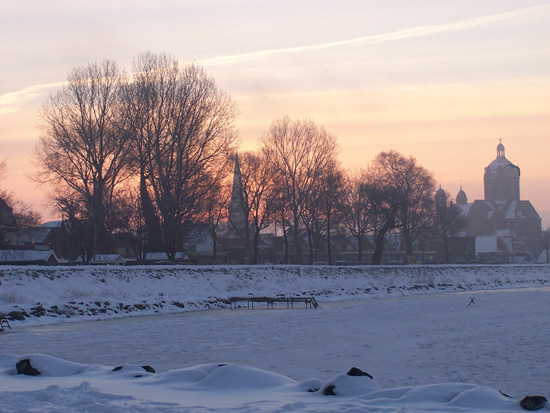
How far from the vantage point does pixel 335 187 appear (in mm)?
76812

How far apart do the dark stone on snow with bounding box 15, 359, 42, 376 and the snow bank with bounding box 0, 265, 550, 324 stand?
590 inches

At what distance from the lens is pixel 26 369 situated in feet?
44.0

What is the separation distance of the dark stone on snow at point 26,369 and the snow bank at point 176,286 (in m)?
15.0

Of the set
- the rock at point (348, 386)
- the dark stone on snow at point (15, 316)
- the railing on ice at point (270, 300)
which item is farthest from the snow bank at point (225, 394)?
the railing on ice at point (270, 300)

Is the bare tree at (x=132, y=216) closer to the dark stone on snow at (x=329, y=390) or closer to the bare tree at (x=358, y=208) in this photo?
the bare tree at (x=358, y=208)

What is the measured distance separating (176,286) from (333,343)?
20391 mm

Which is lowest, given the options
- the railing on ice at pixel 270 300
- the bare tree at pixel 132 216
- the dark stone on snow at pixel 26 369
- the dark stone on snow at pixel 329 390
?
the railing on ice at pixel 270 300

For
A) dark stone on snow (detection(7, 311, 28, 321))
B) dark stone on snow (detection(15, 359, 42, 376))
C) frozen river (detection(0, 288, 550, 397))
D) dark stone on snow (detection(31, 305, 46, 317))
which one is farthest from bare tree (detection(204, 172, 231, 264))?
dark stone on snow (detection(15, 359, 42, 376))

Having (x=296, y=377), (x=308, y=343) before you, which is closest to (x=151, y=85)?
(x=308, y=343)

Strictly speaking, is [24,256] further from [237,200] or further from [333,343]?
[333,343]

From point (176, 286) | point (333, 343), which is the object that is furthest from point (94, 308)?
point (333, 343)

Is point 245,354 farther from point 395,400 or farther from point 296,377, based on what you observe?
point 395,400

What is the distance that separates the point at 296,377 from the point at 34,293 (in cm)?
2087

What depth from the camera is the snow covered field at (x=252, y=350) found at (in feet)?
36.2
